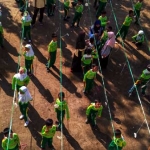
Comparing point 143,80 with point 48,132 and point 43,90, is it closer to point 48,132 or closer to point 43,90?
point 43,90

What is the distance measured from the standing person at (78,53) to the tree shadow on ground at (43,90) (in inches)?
52.5

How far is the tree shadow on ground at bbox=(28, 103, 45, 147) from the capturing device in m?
7.86

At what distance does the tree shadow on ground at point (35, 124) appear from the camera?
7863mm

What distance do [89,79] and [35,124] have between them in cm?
213

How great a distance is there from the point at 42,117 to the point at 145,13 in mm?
8511

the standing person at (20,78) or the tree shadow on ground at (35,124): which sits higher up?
the standing person at (20,78)

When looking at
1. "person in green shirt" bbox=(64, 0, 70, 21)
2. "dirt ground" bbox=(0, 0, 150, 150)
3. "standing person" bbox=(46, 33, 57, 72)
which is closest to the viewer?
"dirt ground" bbox=(0, 0, 150, 150)

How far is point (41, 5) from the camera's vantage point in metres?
11.4

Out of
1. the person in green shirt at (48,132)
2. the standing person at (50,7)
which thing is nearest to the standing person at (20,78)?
the person in green shirt at (48,132)

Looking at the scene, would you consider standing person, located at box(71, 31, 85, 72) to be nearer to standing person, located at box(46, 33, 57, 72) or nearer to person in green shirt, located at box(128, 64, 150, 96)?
standing person, located at box(46, 33, 57, 72)

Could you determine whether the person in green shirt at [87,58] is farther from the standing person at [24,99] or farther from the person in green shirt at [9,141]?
the person in green shirt at [9,141]

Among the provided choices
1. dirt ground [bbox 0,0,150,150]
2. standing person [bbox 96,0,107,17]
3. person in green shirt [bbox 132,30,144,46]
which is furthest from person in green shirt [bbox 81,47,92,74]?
standing person [bbox 96,0,107,17]

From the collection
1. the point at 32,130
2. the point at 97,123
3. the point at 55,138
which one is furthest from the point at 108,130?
the point at 32,130

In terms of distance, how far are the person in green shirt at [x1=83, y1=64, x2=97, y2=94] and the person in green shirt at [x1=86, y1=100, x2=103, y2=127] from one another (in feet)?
3.75
